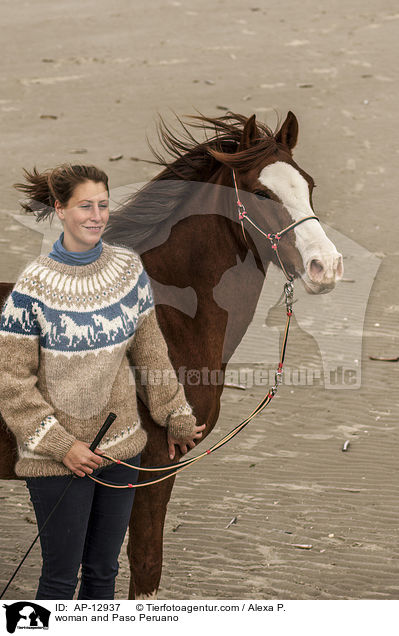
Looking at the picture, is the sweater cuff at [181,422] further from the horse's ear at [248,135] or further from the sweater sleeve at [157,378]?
the horse's ear at [248,135]

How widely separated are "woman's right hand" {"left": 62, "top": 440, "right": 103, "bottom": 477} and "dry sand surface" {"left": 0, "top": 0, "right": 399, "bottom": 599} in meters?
2.10

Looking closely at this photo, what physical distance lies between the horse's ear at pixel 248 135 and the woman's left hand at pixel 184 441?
1.28m

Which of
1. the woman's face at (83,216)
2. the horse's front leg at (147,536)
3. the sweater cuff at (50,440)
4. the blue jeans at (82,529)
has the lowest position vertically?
the horse's front leg at (147,536)

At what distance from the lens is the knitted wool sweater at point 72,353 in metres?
2.86

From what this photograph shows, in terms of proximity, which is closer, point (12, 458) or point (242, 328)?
point (12, 458)

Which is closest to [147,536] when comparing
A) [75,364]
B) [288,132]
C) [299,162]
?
[75,364]

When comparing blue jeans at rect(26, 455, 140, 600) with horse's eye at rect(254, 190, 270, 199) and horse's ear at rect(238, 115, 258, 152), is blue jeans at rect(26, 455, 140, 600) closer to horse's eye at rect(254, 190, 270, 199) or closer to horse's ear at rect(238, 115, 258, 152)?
horse's eye at rect(254, 190, 270, 199)

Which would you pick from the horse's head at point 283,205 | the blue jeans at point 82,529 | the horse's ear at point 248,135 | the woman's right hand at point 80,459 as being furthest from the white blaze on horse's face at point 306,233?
the woman's right hand at point 80,459

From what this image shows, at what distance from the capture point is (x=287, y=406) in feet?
24.4

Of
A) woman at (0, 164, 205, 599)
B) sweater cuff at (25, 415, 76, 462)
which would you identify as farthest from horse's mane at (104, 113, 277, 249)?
sweater cuff at (25, 415, 76, 462)

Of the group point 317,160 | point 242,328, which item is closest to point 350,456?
point 242,328

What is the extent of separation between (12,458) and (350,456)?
12.3 ft

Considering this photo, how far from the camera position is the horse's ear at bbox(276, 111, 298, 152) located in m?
3.64

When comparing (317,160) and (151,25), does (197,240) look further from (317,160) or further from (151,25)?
(151,25)
